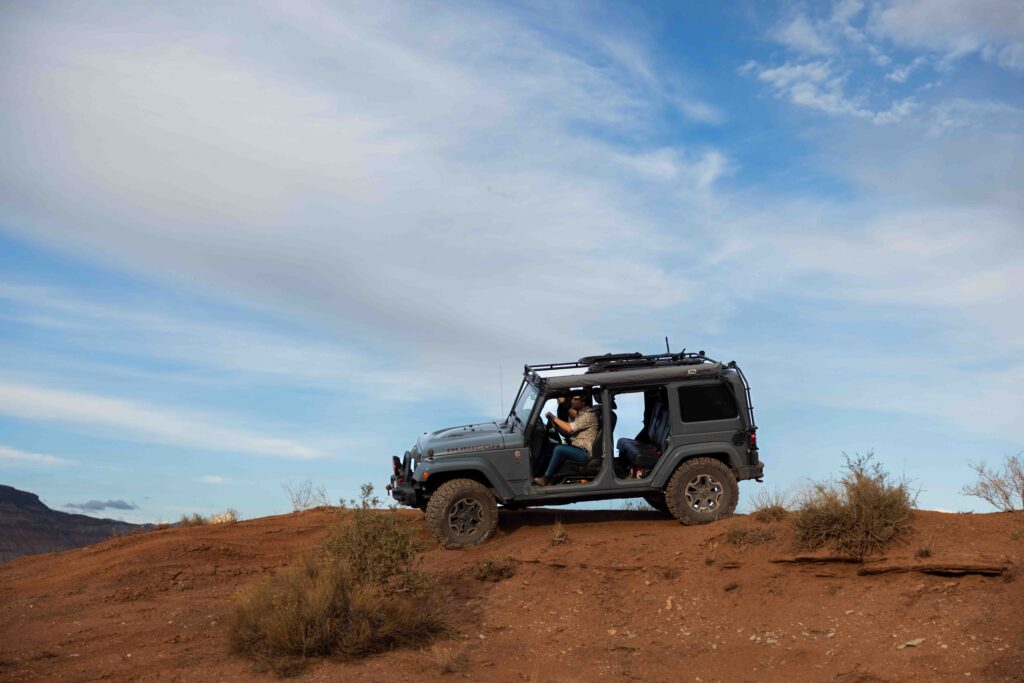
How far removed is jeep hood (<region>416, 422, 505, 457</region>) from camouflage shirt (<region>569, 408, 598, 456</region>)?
1.06m

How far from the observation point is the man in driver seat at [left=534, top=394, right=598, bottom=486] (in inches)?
534

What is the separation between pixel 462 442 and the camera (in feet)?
44.4

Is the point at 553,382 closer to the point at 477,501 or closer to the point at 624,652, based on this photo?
the point at 477,501

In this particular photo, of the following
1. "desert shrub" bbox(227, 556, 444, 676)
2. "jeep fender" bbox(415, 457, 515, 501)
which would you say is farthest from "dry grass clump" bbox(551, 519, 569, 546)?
"desert shrub" bbox(227, 556, 444, 676)

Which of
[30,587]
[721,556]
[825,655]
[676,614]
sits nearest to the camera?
[825,655]

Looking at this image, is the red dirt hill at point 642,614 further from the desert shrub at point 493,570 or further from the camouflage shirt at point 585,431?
the camouflage shirt at point 585,431

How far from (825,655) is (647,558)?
2.84 meters

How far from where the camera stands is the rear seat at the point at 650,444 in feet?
45.3

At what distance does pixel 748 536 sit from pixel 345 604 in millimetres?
5327

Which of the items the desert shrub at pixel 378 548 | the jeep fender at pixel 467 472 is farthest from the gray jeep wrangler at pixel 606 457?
the desert shrub at pixel 378 548

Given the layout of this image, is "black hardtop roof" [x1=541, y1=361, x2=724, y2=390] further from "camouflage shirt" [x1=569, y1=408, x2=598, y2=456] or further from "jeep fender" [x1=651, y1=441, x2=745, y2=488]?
"jeep fender" [x1=651, y1=441, x2=745, y2=488]

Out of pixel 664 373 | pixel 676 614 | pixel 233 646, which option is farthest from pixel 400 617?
pixel 664 373

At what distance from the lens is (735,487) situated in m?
13.7

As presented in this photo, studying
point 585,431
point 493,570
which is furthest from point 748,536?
point 493,570
